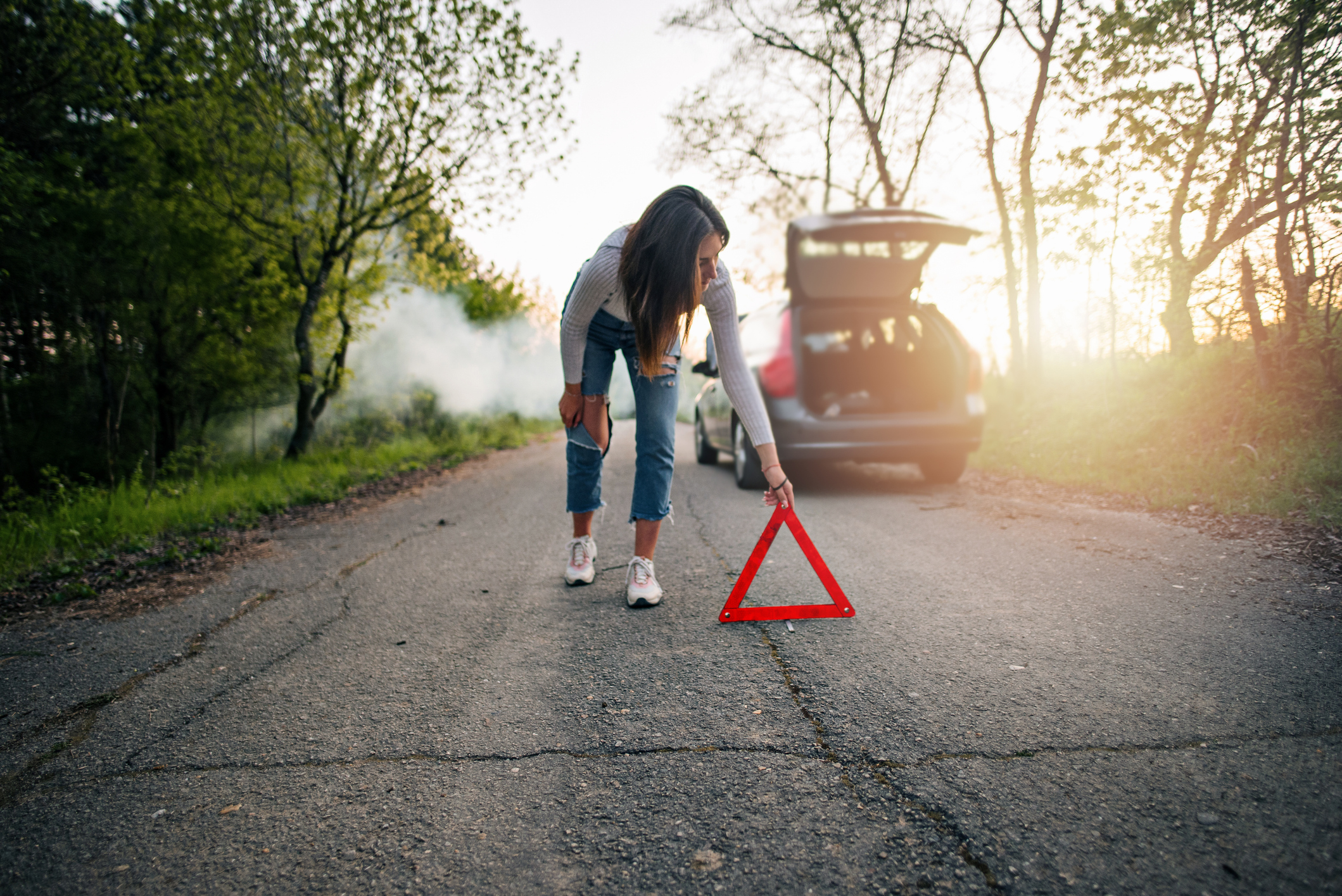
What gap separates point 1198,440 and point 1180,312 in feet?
4.21

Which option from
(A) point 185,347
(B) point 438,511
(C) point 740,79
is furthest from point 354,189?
(C) point 740,79

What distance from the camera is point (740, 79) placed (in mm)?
15133

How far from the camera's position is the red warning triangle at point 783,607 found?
8.23 feet

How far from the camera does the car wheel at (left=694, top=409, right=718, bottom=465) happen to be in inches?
323

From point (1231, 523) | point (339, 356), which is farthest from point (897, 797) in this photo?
point (339, 356)

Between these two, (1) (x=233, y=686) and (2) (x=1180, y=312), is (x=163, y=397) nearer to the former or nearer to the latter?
(1) (x=233, y=686)

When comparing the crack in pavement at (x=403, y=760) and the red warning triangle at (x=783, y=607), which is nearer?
the crack in pavement at (x=403, y=760)

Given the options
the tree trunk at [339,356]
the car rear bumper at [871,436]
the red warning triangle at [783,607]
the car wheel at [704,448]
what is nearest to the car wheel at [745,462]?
the car rear bumper at [871,436]

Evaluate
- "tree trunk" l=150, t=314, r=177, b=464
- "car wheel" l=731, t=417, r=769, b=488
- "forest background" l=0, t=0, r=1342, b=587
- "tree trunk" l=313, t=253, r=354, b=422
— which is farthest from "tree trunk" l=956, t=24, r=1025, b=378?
"tree trunk" l=150, t=314, r=177, b=464

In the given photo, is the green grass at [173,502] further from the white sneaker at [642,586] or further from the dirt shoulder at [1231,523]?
the dirt shoulder at [1231,523]

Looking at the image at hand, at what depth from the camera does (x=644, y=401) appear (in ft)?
9.12

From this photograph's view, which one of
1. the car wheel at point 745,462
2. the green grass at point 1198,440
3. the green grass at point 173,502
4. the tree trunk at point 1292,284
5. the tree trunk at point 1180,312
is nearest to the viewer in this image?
the green grass at point 1198,440

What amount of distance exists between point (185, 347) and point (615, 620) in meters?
12.4

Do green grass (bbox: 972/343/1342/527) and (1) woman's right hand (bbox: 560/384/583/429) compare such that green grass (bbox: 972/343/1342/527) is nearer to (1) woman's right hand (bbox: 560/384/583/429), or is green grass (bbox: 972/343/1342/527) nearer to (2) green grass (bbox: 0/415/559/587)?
(1) woman's right hand (bbox: 560/384/583/429)
